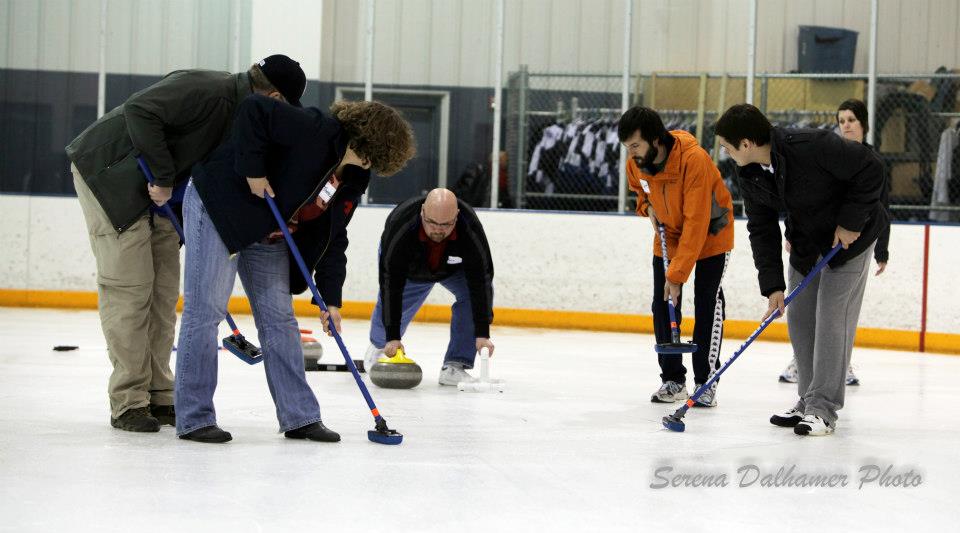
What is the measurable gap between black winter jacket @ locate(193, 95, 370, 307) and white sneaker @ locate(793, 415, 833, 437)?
1.49m

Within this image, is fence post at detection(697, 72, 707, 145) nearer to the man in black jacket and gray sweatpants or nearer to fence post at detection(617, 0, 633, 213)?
fence post at detection(617, 0, 633, 213)

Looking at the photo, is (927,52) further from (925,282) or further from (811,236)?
(811,236)

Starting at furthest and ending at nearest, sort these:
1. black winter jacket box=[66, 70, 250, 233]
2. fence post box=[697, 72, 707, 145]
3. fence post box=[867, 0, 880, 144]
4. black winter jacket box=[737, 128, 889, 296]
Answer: fence post box=[697, 72, 707, 145], fence post box=[867, 0, 880, 144], black winter jacket box=[737, 128, 889, 296], black winter jacket box=[66, 70, 250, 233]

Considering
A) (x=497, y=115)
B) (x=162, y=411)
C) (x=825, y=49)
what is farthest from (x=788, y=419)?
(x=825, y=49)

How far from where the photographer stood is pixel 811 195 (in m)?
3.62

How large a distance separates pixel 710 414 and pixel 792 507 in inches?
57.4

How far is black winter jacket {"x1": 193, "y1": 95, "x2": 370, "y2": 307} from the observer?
3051 millimetres

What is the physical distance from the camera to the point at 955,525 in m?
2.58

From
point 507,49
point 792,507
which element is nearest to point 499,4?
point 507,49

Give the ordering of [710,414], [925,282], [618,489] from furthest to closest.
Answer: [925,282], [710,414], [618,489]

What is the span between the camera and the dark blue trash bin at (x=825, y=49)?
830 centimetres

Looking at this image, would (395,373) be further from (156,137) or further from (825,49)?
(825,49)

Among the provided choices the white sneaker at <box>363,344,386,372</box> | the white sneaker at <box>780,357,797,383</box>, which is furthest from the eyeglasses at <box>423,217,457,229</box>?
the white sneaker at <box>780,357,797,383</box>

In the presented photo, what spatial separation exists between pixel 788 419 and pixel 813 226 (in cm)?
66
